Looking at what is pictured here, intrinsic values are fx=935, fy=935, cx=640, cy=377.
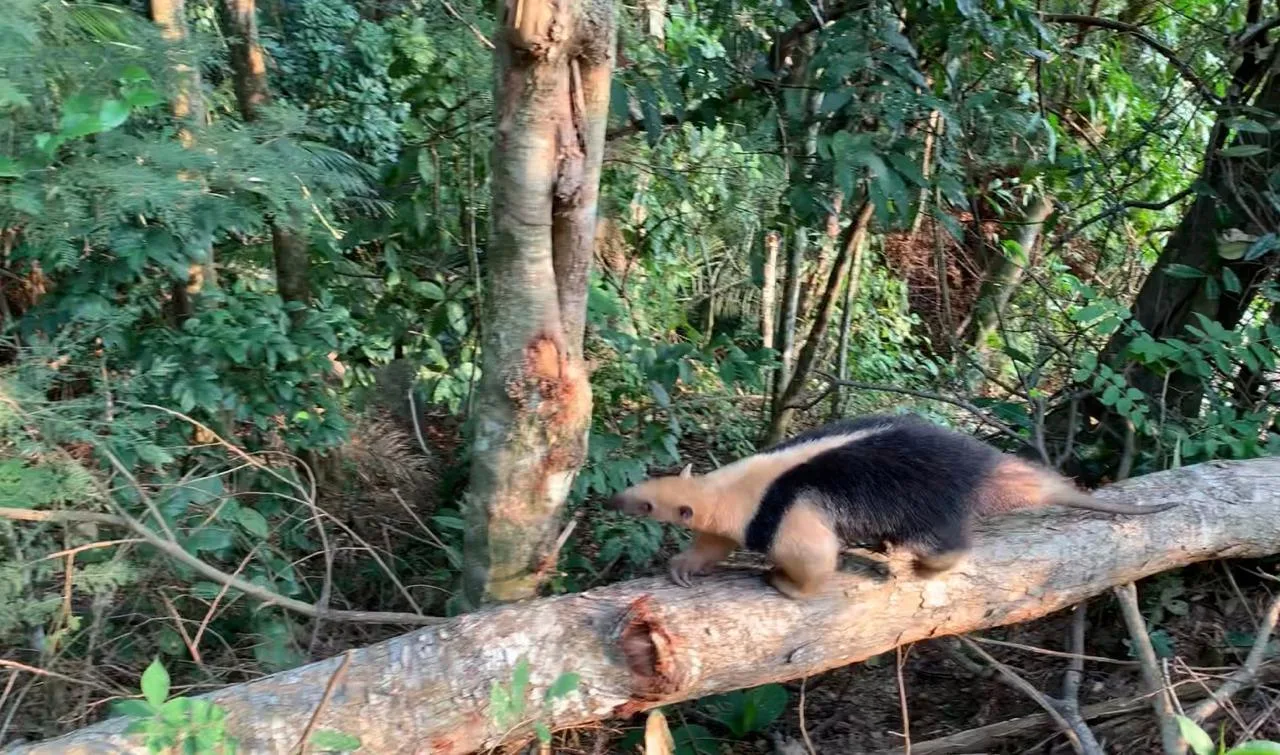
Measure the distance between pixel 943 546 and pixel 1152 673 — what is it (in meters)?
0.76

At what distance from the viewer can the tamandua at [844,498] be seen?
285cm

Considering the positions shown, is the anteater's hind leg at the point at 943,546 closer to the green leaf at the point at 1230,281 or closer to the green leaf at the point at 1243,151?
the green leaf at the point at 1230,281

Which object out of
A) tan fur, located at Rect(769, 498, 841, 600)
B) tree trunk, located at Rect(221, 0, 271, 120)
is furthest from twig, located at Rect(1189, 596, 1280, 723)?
tree trunk, located at Rect(221, 0, 271, 120)

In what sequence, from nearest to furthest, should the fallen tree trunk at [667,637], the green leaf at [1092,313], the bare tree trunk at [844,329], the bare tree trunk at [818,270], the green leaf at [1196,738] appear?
the green leaf at [1196,738] → the fallen tree trunk at [667,637] → the green leaf at [1092,313] → the bare tree trunk at [844,329] → the bare tree trunk at [818,270]

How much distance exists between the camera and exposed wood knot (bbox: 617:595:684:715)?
2549 mm

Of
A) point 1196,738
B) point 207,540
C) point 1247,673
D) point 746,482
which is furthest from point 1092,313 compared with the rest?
point 207,540

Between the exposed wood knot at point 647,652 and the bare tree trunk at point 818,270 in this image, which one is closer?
the exposed wood knot at point 647,652

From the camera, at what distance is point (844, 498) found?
291 cm

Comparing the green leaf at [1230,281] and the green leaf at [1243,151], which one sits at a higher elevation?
the green leaf at [1243,151]

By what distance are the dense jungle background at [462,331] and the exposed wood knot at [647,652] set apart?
0.39 metres

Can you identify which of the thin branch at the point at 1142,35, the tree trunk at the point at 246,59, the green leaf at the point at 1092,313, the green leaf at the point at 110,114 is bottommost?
the green leaf at the point at 1092,313

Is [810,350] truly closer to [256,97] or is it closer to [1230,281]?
[1230,281]

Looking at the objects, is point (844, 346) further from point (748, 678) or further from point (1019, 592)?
point (748, 678)

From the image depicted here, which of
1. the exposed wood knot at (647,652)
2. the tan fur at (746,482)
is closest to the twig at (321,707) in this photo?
the exposed wood knot at (647,652)
